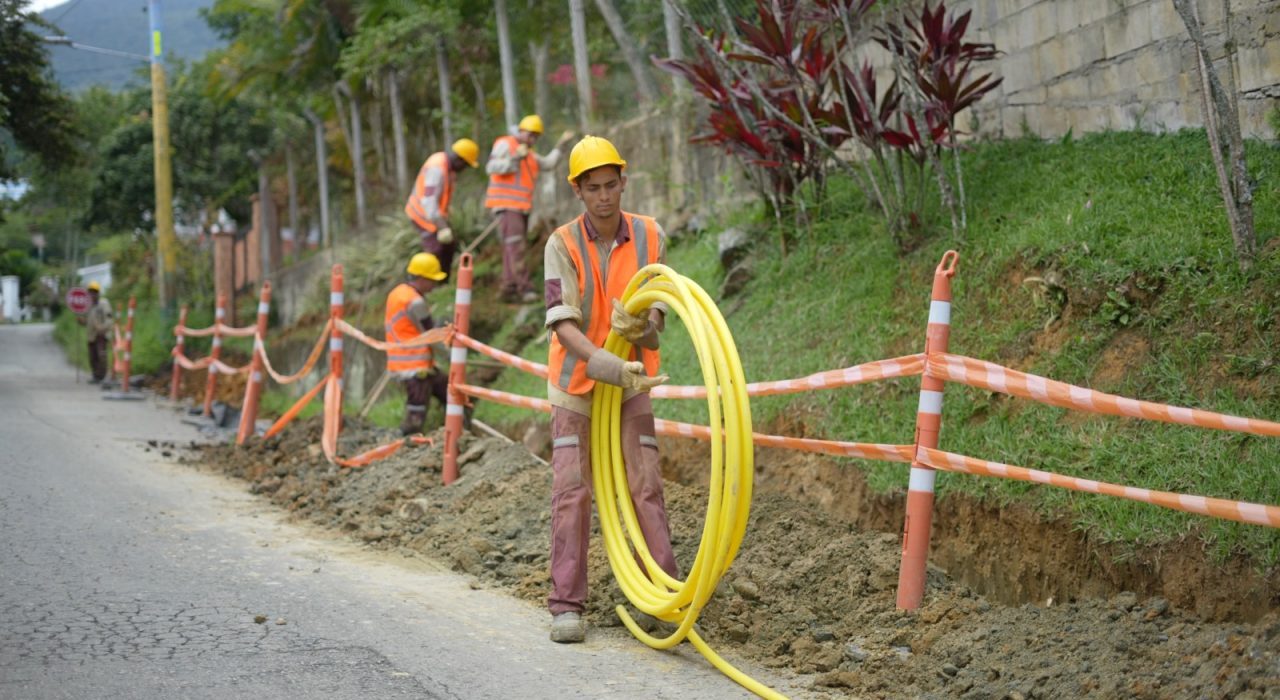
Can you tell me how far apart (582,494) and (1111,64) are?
170 inches

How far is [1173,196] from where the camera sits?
6445 millimetres

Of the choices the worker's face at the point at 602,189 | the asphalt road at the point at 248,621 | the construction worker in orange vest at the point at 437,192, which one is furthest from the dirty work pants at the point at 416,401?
the worker's face at the point at 602,189

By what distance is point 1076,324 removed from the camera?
6012 millimetres

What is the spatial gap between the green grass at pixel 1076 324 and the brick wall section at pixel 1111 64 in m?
0.19

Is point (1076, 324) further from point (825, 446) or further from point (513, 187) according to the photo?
point (513, 187)

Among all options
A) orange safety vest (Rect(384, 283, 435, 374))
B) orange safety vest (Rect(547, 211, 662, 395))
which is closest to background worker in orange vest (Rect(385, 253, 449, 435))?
orange safety vest (Rect(384, 283, 435, 374))

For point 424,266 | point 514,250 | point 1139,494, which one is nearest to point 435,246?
point 514,250

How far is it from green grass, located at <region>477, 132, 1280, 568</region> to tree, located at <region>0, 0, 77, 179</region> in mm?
15802

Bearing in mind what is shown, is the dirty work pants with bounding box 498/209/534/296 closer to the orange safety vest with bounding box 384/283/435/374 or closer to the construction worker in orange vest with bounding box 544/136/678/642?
the orange safety vest with bounding box 384/283/435/374

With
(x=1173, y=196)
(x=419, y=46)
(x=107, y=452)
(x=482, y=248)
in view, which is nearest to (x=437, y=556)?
(x=1173, y=196)

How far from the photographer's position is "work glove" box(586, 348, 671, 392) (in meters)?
4.75

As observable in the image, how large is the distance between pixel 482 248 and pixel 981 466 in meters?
12.3

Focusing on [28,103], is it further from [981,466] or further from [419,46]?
[981,466]

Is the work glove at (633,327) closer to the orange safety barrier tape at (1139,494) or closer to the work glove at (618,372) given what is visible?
the work glove at (618,372)
